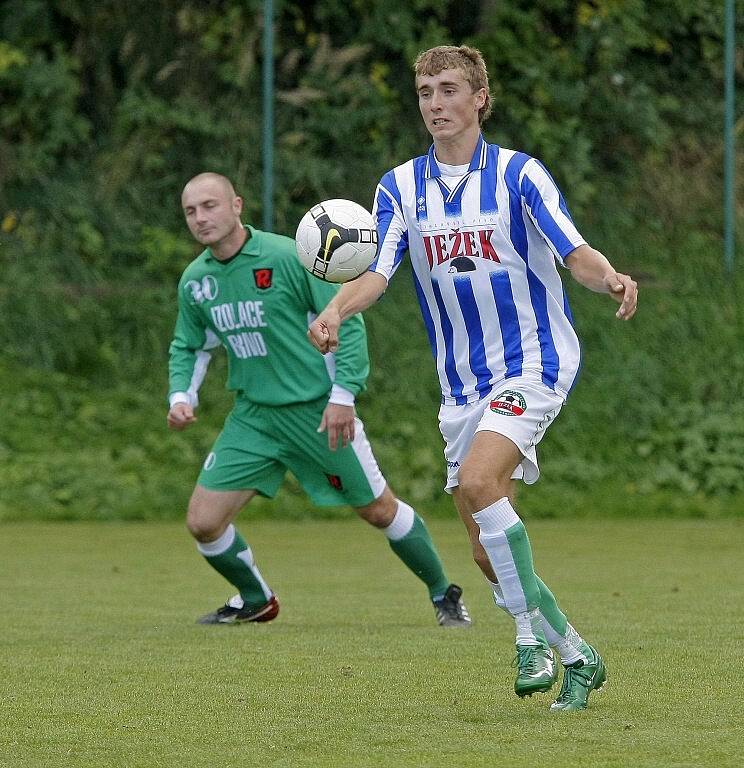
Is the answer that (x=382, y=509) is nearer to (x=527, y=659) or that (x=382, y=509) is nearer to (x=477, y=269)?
(x=477, y=269)

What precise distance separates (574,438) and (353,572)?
5.57m

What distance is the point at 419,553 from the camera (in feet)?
26.5

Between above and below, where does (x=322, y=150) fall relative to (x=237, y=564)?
above

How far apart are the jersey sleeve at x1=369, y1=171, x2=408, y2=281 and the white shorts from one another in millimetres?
548

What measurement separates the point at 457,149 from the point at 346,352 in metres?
2.13

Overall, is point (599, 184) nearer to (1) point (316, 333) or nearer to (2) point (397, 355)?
(2) point (397, 355)

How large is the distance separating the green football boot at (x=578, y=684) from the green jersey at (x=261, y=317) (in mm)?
3006

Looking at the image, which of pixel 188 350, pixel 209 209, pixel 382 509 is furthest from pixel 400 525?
pixel 209 209


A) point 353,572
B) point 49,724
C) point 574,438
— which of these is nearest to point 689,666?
point 49,724

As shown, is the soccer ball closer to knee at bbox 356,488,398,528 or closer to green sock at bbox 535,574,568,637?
green sock at bbox 535,574,568,637

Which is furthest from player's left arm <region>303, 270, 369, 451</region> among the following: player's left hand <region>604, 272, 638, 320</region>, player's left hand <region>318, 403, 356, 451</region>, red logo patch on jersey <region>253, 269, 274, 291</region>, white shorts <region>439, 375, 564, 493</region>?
player's left hand <region>604, 272, 638, 320</region>

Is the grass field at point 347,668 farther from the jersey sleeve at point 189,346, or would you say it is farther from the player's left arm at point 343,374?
the jersey sleeve at point 189,346

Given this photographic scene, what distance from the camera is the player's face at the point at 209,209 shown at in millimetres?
7924

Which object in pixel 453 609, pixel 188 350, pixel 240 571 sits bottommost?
pixel 453 609
